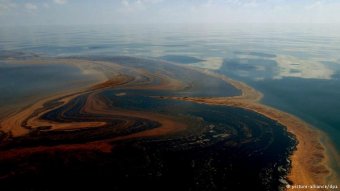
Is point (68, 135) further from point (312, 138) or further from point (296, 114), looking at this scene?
point (296, 114)

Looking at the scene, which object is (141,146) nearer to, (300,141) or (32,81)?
(300,141)

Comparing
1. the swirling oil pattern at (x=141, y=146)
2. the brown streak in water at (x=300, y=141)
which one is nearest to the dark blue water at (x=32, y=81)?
the swirling oil pattern at (x=141, y=146)

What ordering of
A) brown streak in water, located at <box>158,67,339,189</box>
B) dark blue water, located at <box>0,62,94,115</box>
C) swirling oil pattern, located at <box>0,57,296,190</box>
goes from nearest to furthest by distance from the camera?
swirling oil pattern, located at <box>0,57,296,190</box>
brown streak in water, located at <box>158,67,339,189</box>
dark blue water, located at <box>0,62,94,115</box>

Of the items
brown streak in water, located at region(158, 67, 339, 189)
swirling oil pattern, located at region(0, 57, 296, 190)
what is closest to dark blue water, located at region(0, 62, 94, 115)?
swirling oil pattern, located at region(0, 57, 296, 190)

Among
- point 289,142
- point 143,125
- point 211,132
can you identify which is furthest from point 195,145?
point 289,142

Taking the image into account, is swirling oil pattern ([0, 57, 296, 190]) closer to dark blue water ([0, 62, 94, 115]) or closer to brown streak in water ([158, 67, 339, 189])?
brown streak in water ([158, 67, 339, 189])

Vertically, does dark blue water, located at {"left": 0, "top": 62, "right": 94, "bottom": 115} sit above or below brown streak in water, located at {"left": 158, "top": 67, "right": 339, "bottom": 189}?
above

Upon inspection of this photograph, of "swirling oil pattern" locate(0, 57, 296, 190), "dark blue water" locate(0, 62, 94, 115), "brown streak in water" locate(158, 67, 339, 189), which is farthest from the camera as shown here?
"dark blue water" locate(0, 62, 94, 115)

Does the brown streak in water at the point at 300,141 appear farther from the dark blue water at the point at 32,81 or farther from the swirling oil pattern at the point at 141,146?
the dark blue water at the point at 32,81
